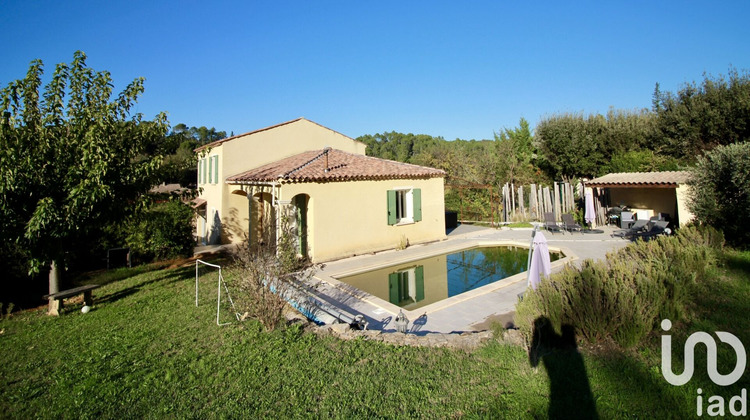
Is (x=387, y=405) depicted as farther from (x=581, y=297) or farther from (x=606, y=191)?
(x=606, y=191)

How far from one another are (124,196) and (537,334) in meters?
9.48

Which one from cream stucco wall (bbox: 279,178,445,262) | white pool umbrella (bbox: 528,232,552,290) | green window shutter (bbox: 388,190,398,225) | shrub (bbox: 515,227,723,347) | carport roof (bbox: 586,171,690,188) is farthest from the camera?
carport roof (bbox: 586,171,690,188)

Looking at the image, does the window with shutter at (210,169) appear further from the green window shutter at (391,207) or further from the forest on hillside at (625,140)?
the forest on hillside at (625,140)

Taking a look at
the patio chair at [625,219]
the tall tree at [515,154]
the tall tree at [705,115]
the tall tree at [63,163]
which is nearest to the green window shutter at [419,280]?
the tall tree at [63,163]

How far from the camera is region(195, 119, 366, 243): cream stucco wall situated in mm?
16469

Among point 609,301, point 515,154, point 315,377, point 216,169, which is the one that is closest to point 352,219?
point 216,169

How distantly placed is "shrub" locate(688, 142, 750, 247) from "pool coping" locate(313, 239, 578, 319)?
153 inches

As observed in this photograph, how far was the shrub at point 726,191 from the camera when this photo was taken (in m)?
10.3

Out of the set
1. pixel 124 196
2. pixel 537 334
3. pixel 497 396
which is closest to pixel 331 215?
pixel 124 196

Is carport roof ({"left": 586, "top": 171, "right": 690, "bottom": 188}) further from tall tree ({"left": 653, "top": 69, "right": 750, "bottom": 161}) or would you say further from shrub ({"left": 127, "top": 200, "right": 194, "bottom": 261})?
Result: shrub ({"left": 127, "top": 200, "right": 194, "bottom": 261})

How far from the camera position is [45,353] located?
240 inches

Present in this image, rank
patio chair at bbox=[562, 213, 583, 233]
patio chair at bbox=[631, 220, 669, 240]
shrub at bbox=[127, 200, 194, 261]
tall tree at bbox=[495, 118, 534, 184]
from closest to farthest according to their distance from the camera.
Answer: shrub at bbox=[127, 200, 194, 261] < patio chair at bbox=[631, 220, 669, 240] < patio chair at bbox=[562, 213, 583, 233] < tall tree at bbox=[495, 118, 534, 184]

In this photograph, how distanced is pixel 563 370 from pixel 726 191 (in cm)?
1044

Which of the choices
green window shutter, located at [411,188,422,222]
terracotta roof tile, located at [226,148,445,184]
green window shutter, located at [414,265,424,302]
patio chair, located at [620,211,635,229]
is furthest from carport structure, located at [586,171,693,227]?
green window shutter, located at [414,265,424,302]
